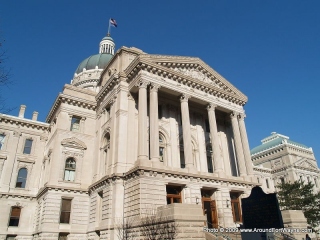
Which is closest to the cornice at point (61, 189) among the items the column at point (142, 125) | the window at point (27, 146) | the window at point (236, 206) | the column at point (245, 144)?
the window at point (27, 146)

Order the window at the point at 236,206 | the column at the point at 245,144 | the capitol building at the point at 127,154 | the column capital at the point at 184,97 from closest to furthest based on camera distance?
the capitol building at the point at 127,154 → the window at the point at 236,206 → the column capital at the point at 184,97 → the column at the point at 245,144

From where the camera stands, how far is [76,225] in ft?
90.1

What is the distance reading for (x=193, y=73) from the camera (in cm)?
3212

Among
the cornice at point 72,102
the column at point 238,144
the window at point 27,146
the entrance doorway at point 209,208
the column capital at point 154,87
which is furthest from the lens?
the window at point 27,146

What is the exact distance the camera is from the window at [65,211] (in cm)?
2734

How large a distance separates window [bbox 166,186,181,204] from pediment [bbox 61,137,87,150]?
40.3ft

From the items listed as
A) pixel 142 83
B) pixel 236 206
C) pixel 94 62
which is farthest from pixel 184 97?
pixel 94 62

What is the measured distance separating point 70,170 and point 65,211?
4.37 meters

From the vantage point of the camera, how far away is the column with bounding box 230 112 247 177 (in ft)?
99.8

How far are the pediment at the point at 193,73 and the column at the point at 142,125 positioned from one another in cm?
232

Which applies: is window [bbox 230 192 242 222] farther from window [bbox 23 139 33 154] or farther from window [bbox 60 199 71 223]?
window [bbox 23 139 33 154]

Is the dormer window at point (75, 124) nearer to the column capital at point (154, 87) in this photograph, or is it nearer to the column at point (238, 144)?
the column capital at point (154, 87)

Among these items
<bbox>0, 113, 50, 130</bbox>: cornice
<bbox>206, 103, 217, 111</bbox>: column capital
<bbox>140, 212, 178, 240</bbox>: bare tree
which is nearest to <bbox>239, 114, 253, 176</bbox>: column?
<bbox>206, 103, 217, 111</bbox>: column capital

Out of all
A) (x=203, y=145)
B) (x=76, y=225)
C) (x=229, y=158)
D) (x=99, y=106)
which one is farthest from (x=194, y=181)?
(x=99, y=106)
